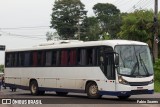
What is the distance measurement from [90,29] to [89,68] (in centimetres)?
6320

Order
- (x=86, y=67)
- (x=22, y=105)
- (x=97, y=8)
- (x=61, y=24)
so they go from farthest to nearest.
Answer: (x=97, y=8) < (x=61, y=24) < (x=86, y=67) < (x=22, y=105)

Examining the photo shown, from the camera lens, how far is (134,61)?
77.9 feet

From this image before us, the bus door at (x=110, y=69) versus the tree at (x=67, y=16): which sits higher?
the tree at (x=67, y=16)

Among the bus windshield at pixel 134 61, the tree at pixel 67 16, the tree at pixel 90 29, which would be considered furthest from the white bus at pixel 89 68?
the tree at pixel 67 16

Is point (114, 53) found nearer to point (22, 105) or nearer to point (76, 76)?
point (76, 76)

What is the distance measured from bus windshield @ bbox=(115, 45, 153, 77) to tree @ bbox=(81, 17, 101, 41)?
60795mm

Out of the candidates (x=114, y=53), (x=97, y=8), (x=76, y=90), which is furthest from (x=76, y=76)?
(x=97, y=8)

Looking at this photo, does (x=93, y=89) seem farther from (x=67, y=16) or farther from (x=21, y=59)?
(x=67, y=16)

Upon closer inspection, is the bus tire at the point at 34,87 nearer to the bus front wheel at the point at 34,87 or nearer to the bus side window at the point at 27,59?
the bus front wheel at the point at 34,87

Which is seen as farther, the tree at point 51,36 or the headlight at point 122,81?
the tree at point 51,36

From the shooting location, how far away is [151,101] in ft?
72.3

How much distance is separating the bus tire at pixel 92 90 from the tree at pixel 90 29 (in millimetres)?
59665

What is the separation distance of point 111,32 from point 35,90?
200 feet

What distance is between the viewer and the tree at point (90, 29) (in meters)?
86.6
